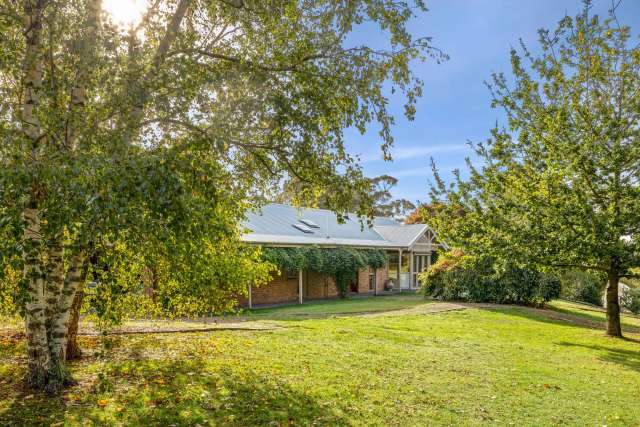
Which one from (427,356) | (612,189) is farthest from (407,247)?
(427,356)

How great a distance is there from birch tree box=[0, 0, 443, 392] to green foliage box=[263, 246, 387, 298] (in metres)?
11.6

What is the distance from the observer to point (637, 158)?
1189cm

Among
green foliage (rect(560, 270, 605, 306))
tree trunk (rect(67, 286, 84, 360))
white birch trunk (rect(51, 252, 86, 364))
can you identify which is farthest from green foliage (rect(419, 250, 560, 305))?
white birch trunk (rect(51, 252, 86, 364))

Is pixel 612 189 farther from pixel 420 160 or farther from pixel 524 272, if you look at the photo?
pixel 524 272

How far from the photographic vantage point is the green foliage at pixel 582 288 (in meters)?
27.4

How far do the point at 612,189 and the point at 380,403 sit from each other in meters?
9.29

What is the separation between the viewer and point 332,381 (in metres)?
7.19

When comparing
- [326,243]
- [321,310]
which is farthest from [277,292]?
[321,310]

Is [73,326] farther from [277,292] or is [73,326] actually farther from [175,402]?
[277,292]

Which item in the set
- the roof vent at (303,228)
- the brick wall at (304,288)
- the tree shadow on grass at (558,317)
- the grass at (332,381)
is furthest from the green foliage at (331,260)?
the grass at (332,381)

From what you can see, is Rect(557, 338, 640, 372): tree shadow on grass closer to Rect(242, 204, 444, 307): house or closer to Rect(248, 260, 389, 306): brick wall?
Rect(242, 204, 444, 307): house

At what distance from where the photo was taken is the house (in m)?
21.5

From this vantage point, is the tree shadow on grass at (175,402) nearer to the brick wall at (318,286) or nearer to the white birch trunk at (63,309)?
the white birch trunk at (63,309)

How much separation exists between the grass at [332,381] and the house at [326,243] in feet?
26.2
